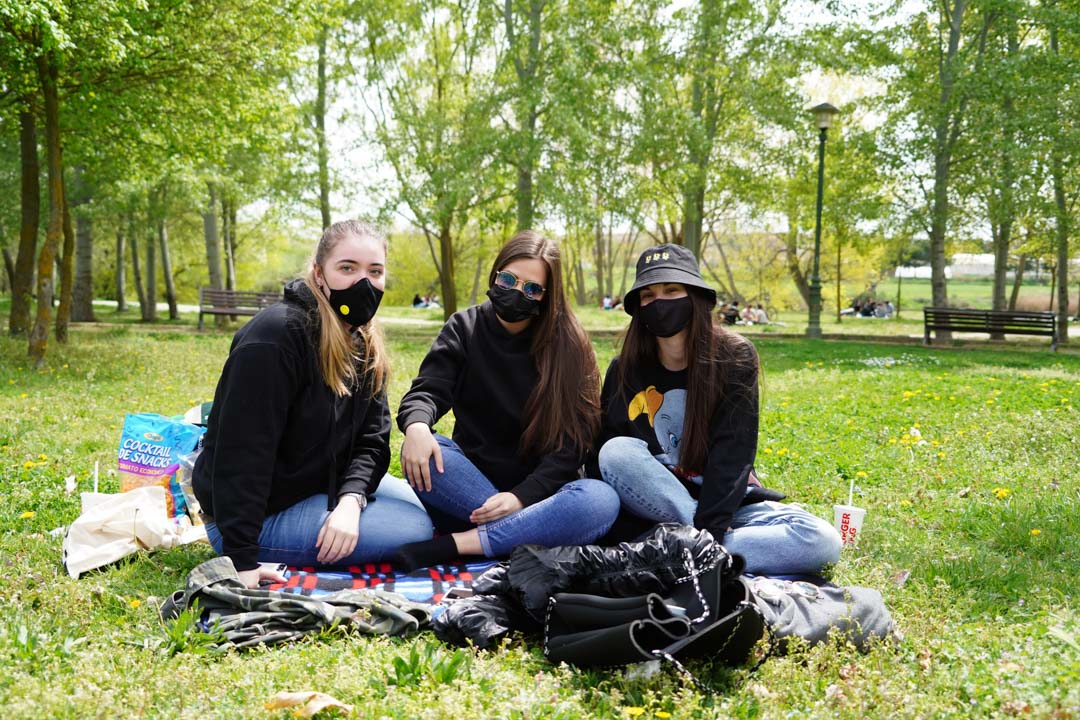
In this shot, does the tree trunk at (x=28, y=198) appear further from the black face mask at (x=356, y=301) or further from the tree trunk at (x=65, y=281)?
the black face mask at (x=356, y=301)

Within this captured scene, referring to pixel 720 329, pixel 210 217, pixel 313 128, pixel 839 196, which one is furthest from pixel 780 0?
pixel 720 329

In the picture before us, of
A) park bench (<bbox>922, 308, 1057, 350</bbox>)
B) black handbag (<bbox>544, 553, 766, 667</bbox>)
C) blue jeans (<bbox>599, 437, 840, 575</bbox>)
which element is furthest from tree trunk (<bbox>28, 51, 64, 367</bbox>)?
park bench (<bbox>922, 308, 1057, 350</bbox>)

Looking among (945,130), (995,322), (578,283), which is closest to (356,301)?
(995,322)

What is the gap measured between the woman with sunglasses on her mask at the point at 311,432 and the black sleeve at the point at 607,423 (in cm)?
90

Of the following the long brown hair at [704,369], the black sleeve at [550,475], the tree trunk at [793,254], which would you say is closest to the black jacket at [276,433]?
the black sleeve at [550,475]

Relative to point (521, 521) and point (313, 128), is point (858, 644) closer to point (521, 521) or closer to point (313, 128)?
point (521, 521)

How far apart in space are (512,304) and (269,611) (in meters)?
1.82

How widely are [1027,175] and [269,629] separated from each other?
60.3 feet

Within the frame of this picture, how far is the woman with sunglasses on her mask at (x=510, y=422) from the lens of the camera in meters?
3.86

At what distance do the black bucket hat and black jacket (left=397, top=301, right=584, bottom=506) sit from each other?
1.93ft

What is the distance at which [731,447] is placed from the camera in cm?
387

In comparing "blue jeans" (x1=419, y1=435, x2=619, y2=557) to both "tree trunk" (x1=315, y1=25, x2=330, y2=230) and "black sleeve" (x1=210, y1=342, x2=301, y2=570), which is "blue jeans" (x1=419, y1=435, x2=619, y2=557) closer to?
"black sleeve" (x1=210, y1=342, x2=301, y2=570)

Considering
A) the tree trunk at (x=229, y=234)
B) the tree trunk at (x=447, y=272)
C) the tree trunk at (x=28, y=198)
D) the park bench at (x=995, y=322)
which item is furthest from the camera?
the tree trunk at (x=229, y=234)

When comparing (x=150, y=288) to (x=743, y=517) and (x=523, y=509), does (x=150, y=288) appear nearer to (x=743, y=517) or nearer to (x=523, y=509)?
(x=523, y=509)
